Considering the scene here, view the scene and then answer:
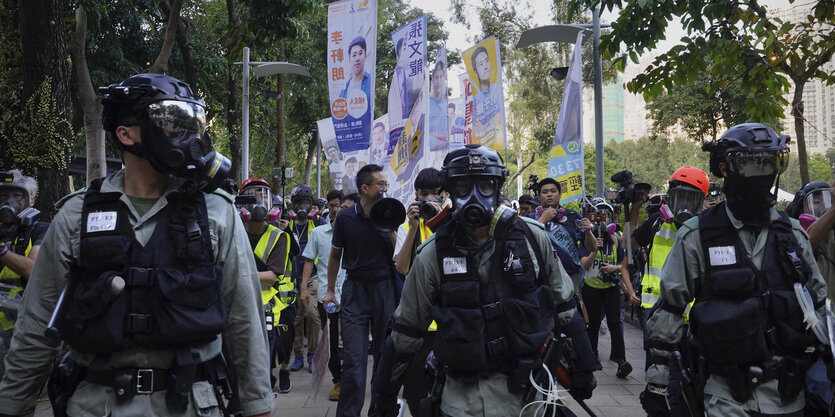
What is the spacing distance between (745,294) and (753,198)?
0.49 metres

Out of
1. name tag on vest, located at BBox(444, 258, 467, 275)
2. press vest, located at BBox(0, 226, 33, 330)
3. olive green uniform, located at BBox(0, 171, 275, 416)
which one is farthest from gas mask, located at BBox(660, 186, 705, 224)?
press vest, located at BBox(0, 226, 33, 330)

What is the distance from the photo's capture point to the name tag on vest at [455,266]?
352cm

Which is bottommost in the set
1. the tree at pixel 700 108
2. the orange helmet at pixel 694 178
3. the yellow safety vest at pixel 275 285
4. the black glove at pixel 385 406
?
the black glove at pixel 385 406

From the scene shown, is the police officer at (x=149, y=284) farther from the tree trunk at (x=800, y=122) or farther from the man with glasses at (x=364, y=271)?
the tree trunk at (x=800, y=122)

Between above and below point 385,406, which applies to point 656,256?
above

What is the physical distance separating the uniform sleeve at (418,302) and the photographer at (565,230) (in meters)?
3.84

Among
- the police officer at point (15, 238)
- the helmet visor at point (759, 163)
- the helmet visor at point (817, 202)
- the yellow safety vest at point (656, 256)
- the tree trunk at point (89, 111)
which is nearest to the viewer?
the helmet visor at point (759, 163)

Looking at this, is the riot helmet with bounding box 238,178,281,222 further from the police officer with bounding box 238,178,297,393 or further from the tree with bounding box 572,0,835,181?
the tree with bounding box 572,0,835,181

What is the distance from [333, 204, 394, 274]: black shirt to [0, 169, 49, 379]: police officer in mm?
2407

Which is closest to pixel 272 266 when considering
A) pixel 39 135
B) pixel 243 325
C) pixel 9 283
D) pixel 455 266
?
pixel 9 283

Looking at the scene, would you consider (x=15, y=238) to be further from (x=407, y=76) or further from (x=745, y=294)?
(x=407, y=76)

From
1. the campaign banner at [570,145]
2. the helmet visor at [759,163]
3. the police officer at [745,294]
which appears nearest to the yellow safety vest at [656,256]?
the police officer at [745,294]

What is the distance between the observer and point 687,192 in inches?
231

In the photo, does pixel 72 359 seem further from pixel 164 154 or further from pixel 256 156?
pixel 256 156
